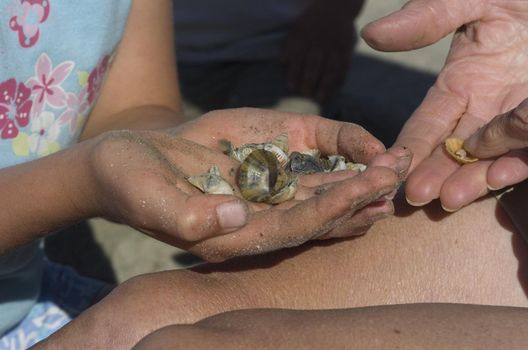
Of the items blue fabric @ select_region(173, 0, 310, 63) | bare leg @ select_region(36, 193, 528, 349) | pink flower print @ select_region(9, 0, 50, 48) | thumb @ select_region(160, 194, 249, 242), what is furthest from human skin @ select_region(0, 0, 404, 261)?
blue fabric @ select_region(173, 0, 310, 63)

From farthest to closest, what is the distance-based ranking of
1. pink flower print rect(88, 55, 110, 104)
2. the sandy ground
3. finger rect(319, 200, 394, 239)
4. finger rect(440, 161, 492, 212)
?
the sandy ground → pink flower print rect(88, 55, 110, 104) → finger rect(440, 161, 492, 212) → finger rect(319, 200, 394, 239)

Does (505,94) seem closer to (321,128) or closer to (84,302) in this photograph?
(321,128)

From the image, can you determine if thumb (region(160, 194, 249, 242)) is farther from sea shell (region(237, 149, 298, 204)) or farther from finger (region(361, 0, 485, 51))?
finger (region(361, 0, 485, 51))

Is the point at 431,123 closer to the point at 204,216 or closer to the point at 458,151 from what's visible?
the point at 458,151

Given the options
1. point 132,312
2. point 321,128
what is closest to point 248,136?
point 321,128

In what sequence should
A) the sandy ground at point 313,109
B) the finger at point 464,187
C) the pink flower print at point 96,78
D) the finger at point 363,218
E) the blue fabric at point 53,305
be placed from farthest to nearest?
the sandy ground at point 313,109 → the pink flower print at point 96,78 → the blue fabric at point 53,305 → the finger at point 464,187 → the finger at point 363,218

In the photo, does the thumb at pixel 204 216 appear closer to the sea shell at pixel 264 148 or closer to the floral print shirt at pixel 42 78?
the sea shell at pixel 264 148

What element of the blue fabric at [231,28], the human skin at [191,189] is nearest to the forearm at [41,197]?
the human skin at [191,189]
